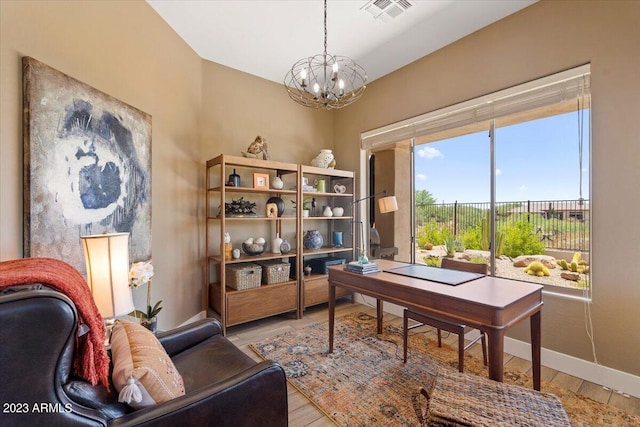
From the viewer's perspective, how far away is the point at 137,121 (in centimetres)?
225

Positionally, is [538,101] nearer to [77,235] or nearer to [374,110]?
[374,110]

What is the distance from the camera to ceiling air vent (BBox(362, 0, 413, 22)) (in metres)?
2.38

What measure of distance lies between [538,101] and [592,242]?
4.03 feet

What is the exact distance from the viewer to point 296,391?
204cm

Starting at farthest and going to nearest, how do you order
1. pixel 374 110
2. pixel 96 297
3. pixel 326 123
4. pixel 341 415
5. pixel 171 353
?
pixel 326 123 < pixel 374 110 < pixel 341 415 < pixel 171 353 < pixel 96 297

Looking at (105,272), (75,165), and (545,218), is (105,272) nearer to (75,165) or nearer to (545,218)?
(75,165)

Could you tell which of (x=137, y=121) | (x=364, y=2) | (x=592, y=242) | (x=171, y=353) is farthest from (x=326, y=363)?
(x=364, y=2)

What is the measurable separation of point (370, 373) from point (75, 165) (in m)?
2.52

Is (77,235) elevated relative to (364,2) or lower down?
lower down

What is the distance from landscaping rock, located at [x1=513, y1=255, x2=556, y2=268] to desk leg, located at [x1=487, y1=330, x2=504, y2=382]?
1.53 metres

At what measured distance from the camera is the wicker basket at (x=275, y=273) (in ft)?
10.8

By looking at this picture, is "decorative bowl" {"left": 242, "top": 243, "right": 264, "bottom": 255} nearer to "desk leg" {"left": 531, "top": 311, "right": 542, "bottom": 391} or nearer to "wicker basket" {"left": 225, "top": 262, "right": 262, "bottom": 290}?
"wicker basket" {"left": 225, "top": 262, "right": 262, "bottom": 290}

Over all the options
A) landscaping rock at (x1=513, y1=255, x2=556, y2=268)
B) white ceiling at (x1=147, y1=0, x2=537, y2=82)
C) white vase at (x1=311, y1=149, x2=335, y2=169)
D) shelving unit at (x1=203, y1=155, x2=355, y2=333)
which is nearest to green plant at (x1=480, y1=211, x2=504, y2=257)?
landscaping rock at (x1=513, y1=255, x2=556, y2=268)

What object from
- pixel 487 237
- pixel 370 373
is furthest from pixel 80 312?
pixel 487 237
